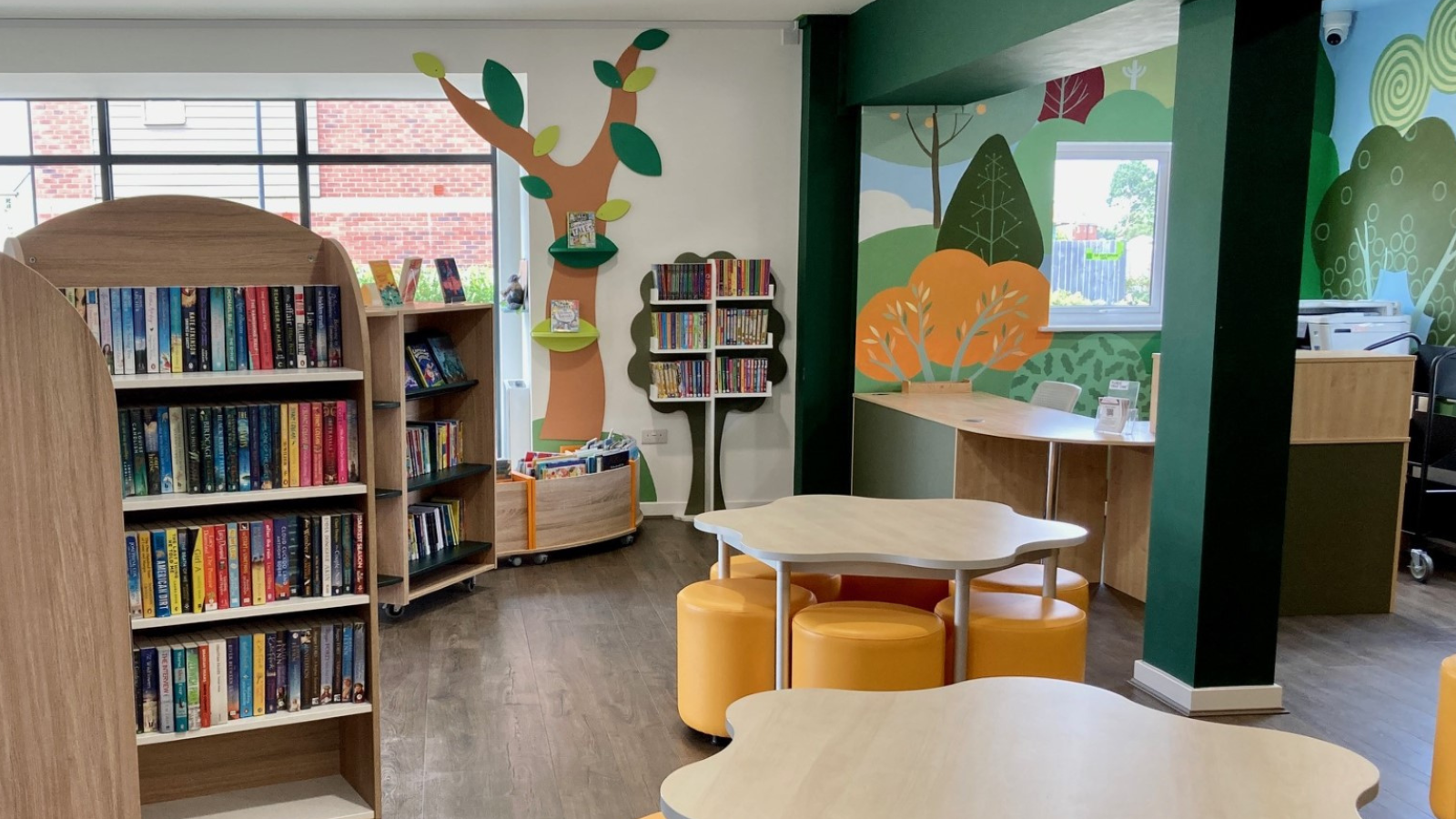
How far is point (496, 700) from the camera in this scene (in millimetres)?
4410

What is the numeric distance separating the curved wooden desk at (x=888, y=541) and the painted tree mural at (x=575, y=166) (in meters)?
3.45

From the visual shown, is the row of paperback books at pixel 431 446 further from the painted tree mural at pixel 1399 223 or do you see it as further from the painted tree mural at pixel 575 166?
the painted tree mural at pixel 1399 223

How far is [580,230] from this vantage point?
733cm

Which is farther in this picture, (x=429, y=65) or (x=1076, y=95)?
(x=1076, y=95)

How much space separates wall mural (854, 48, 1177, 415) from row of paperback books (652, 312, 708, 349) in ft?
3.22

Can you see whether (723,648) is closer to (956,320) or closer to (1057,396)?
(1057,396)

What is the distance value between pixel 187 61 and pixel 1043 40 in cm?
499

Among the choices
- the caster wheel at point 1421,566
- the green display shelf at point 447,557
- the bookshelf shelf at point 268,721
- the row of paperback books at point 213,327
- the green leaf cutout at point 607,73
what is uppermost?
the green leaf cutout at point 607,73

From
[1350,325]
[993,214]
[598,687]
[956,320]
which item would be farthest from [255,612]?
[1350,325]

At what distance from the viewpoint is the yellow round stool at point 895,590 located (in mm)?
4336

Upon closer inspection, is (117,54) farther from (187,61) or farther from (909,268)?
(909,268)

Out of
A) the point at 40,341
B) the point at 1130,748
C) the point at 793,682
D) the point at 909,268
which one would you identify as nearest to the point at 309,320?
the point at 40,341

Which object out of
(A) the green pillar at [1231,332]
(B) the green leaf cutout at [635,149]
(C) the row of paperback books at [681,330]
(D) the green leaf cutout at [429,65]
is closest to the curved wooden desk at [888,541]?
(A) the green pillar at [1231,332]

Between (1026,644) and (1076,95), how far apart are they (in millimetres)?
5416
